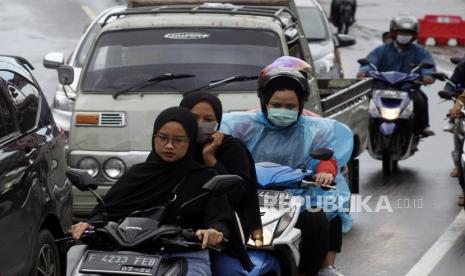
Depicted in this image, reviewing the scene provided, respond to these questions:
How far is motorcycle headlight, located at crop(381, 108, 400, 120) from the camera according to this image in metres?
16.4

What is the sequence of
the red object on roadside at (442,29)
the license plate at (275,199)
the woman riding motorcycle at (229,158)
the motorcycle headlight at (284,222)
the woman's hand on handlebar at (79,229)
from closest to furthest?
1. the woman's hand on handlebar at (79,229)
2. the woman riding motorcycle at (229,158)
3. the motorcycle headlight at (284,222)
4. the license plate at (275,199)
5. the red object on roadside at (442,29)

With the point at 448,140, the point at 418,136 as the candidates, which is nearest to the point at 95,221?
the point at 418,136

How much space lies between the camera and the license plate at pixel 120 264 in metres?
6.36

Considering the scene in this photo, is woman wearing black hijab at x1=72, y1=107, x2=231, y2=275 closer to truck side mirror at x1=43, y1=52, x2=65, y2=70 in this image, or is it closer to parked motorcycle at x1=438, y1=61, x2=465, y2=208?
parked motorcycle at x1=438, y1=61, x2=465, y2=208

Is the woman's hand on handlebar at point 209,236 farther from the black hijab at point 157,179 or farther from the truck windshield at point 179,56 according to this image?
the truck windshield at point 179,56

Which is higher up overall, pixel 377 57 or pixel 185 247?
pixel 185 247

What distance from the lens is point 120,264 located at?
6398mm

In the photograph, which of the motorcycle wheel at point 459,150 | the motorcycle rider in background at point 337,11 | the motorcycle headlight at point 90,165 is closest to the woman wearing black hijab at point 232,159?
the motorcycle headlight at point 90,165

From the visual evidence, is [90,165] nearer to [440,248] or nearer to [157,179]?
[440,248]

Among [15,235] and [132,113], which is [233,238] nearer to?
[15,235]

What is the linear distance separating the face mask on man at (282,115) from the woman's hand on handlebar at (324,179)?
510 mm

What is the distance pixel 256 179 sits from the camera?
7.85 metres

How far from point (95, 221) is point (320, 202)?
235cm

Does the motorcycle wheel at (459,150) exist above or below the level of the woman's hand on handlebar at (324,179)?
below
